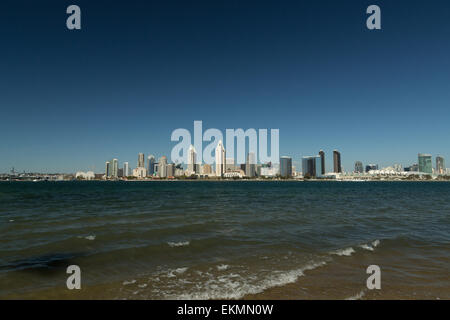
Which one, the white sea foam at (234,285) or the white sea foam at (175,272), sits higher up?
the white sea foam at (234,285)

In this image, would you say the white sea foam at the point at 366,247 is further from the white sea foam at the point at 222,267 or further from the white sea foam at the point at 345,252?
the white sea foam at the point at 222,267

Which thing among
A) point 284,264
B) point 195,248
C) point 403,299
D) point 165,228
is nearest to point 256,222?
point 165,228

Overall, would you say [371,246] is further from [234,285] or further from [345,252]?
[234,285]

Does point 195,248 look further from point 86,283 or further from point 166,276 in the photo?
point 86,283

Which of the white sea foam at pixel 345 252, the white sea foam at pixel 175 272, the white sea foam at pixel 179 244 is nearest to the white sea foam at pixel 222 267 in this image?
the white sea foam at pixel 175 272

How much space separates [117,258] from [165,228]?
21.9 feet

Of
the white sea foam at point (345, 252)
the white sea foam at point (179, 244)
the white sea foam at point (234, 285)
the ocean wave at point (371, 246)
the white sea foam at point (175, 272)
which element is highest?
the white sea foam at point (234, 285)

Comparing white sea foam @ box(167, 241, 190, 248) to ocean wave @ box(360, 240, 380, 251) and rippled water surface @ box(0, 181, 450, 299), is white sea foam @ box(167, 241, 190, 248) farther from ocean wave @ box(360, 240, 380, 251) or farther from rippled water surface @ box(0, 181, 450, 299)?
ocean wave @ box(360, 240, 380, 251)

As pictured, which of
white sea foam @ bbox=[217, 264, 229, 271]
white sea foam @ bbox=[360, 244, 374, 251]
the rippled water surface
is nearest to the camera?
the rippled water surface

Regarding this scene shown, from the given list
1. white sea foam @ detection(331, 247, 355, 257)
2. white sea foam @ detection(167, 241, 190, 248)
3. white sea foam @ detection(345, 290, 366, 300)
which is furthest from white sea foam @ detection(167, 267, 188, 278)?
white sea foam @ detection(331, 247, 355, 257)
